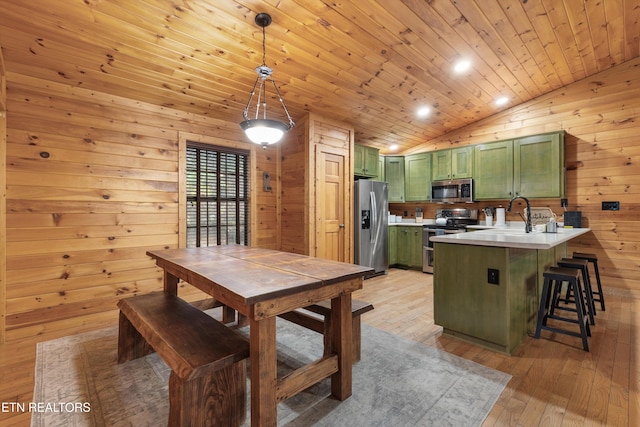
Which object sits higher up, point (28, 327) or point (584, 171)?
point (584, 171)

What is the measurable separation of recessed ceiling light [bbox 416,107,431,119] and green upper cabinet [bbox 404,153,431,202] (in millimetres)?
1030

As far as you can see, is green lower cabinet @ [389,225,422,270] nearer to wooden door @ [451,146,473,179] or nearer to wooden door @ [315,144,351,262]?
A: wooden door @ [451,146,473,179]

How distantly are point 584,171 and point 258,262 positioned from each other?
4727mm

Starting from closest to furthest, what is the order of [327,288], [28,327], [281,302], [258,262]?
1. [281,302]
2. [327,288]
3. [258,262]
4. [28,327]

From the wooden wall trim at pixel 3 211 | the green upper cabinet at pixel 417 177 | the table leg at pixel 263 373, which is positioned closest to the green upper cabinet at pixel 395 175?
the green upper cabinet at pixel 417 177

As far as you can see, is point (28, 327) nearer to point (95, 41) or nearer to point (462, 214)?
point (95, 41)

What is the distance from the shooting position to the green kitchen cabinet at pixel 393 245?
559 cm

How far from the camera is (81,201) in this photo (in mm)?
2930

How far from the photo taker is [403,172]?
5844mm

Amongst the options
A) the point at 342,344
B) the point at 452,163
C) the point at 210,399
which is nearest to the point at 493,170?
the point at 452,163

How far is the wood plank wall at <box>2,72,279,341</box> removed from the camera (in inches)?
104

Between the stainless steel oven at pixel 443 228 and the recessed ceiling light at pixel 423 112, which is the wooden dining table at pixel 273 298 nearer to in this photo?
the recessed ceiling light at pixel 423 112

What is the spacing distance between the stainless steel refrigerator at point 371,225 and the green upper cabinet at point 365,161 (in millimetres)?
309

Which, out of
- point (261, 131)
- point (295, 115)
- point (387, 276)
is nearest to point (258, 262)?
point (261, 131)
